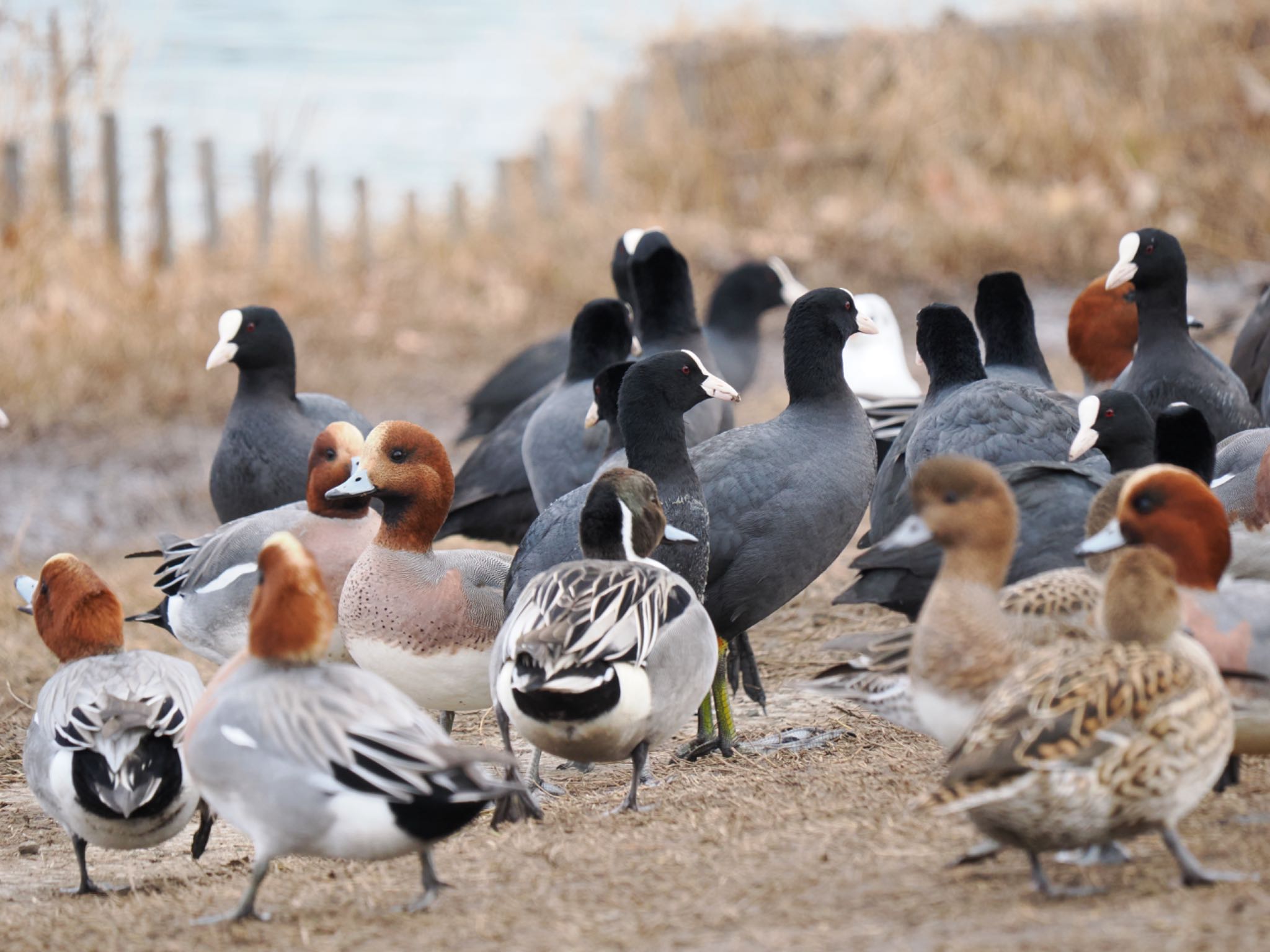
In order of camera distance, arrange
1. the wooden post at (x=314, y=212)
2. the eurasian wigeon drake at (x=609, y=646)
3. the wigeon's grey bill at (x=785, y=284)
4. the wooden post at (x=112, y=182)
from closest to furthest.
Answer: the eurasian wigeon drake at (x=609, y=646) < the wigeon's grey bill at (x=785, y=284) < the wooden post at (x=112, y=182) < the wooden post at (x=314, y=212)

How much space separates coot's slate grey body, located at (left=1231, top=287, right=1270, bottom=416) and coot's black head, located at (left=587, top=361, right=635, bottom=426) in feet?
11.2

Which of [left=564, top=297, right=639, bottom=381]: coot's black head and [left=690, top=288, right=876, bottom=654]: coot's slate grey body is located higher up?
[left=564, top=297, right=639, bottom=381]: coot's black head

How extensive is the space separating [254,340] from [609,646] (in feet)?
12.7

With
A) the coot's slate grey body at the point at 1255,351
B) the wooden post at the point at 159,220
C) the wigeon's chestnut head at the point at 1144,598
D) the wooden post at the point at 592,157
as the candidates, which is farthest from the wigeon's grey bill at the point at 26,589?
the wooden post at the point at 592,157

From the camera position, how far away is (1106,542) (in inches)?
161

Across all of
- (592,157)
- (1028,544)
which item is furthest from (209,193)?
(1028,544)

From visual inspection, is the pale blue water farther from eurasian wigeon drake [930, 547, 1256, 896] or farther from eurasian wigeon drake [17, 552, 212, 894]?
eurasian wigeon drake [930, 547, 1256, 896]

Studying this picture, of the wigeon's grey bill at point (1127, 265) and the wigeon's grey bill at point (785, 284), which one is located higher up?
the wigeon's grey bill at point (1127, 265)

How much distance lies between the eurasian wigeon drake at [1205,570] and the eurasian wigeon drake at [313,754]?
1642 mm

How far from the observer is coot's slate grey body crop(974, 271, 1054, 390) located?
25.1ft

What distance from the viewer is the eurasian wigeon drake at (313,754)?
375cm

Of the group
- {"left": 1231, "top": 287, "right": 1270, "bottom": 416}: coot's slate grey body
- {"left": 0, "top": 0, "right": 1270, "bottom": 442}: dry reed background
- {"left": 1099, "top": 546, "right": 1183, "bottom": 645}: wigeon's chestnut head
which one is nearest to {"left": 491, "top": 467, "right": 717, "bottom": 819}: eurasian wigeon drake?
{"left": 1099, "top": 546, "right": 1183, "bottom": 645}: wigeon's chestnut head

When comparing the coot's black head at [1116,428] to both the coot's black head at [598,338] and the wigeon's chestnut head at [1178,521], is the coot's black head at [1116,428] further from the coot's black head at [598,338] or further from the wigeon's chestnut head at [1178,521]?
the coot's black head at [598,338]

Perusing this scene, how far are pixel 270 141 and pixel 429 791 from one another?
10.8 metres
